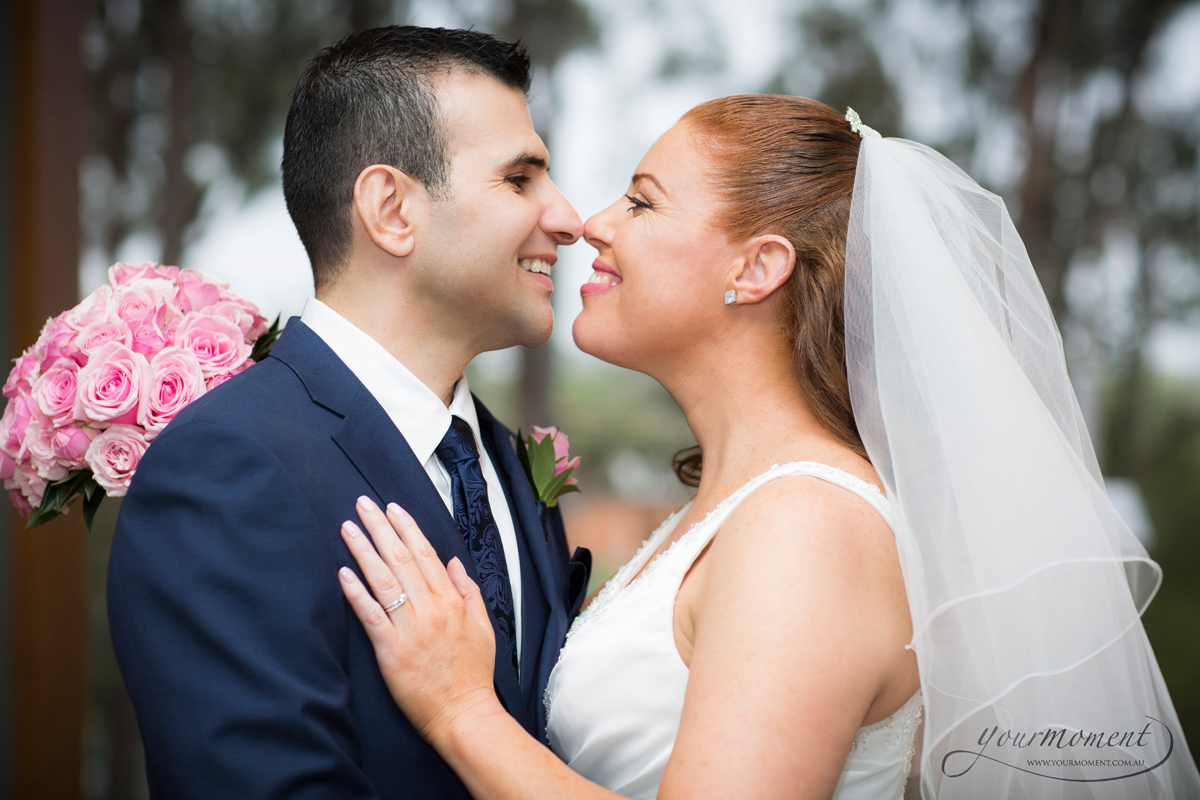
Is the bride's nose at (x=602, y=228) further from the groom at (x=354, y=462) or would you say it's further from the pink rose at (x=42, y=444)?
the pink rose at (x=42, y=444)

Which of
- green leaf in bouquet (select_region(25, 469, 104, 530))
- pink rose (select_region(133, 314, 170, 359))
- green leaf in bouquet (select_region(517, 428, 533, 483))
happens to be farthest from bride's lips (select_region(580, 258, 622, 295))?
green leaf in bouquet (select_region(25, 469, 104, 530))

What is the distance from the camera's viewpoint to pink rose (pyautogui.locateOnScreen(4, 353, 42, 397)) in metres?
1.80

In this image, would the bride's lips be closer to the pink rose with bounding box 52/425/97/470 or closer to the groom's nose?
the groom's nose

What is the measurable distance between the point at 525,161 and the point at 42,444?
1.22 m

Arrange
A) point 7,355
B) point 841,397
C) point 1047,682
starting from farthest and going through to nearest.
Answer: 1. point 7,355
2. point 841,397
3. point 1047,682

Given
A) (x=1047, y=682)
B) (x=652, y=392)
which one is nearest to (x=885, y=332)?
(x=1047, y=682)

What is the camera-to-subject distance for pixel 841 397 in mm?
1822

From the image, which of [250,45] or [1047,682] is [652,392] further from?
[1047,682]

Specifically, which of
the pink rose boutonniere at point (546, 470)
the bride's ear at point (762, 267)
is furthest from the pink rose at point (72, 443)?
the bride's ear at point (762, 267)

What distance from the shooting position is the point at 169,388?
170 centimetres

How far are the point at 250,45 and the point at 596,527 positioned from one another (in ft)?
12.5

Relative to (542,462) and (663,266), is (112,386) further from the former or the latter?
(663,266)

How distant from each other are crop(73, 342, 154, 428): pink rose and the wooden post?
8.92 ft

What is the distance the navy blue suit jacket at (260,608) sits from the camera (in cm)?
126
